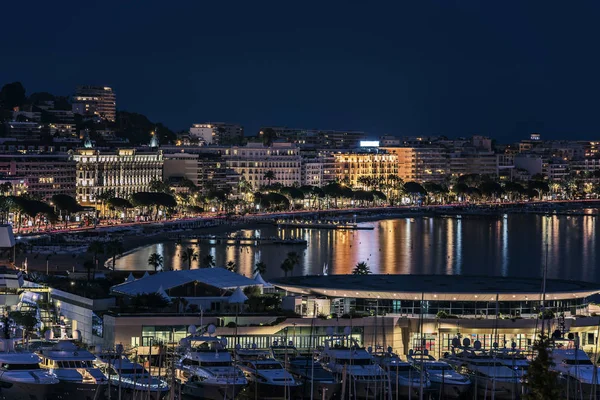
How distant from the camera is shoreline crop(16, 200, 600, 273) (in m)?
47.1

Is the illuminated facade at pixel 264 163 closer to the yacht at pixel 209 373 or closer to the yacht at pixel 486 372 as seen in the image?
the yacht at pixel 486 372

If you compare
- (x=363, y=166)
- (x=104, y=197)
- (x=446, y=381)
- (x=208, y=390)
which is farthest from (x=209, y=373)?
(x=363, y=166)

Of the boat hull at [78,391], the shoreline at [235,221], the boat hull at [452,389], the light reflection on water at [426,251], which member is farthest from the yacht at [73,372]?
the light reflection on water at [426,251]

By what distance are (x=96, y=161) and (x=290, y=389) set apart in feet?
200

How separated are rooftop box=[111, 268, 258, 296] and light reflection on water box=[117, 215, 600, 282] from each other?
1711 centimetres

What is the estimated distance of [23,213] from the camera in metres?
64.4

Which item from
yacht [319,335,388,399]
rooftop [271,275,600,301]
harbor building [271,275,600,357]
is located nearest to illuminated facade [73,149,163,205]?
rooftop [271,275,600,301]

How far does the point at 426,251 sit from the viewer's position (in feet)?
186

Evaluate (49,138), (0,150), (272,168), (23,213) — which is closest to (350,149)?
(272,168)

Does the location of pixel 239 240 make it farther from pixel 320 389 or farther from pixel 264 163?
pixel 320 389

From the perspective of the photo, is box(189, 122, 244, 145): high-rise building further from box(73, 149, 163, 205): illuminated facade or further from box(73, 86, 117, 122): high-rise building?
box(73, 149, 163, 205): illuminated facade

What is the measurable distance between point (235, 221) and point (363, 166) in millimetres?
34516

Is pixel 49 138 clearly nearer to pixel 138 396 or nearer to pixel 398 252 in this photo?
pixel 398 252

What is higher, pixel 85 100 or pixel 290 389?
pixel 85 100
